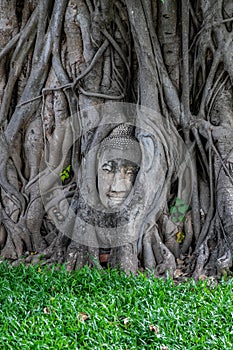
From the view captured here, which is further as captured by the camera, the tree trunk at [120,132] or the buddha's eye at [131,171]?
the buddha's eye at [131,171]

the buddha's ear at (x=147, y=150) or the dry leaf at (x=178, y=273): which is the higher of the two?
the buddha's ear at (x=147, y=150)

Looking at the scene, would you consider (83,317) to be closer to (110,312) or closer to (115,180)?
(110,312)

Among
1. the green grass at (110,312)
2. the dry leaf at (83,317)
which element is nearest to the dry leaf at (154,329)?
the green grass at (110,312)

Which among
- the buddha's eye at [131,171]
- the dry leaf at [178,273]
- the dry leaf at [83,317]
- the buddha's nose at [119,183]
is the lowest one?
the dry leaf at [83,317]

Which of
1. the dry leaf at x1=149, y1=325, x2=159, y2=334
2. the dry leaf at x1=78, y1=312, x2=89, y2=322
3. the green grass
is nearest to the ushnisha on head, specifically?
the green grass

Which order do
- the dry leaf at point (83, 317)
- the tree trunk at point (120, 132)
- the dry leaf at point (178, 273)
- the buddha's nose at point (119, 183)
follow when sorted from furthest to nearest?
the buddha's nose at point (119, 183) → the tree trunk at point (120, 132) → the dry leaf at point (178, 273) → the dry leaf at point (83, 317)

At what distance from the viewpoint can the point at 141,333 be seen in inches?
112

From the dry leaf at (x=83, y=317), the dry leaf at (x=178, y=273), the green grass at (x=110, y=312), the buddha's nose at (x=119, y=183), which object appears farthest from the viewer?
the buddha's nose at (x=119, y=183)

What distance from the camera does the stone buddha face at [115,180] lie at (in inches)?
170

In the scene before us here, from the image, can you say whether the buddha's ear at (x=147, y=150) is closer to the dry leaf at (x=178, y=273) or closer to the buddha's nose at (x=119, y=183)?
the buddha's nose at (x=119, y=183)

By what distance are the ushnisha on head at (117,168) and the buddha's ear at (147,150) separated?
3.8 inches

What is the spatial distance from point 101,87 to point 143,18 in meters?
0.82

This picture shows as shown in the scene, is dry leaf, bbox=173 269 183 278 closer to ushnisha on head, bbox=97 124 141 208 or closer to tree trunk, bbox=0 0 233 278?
tree trunk, bbox=0 0 233 278

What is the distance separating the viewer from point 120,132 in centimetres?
452
